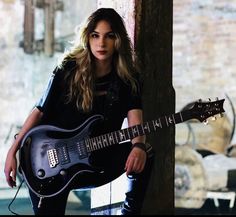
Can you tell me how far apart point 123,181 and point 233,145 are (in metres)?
1.37

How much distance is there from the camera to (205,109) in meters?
3.44

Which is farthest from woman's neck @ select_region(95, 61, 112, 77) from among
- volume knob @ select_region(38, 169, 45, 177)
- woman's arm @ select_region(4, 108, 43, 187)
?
volume knob @ select_region(38, 169, 45, 177)

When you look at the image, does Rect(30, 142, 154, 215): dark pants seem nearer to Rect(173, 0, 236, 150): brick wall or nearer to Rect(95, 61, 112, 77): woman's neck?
Rect(95, 61, 112, 77): woman's neck

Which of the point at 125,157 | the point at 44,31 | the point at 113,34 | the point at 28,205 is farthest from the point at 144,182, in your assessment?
the point at 44,31

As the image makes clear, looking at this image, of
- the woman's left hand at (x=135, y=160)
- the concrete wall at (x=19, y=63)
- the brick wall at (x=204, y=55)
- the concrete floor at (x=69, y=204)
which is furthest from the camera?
the brick wall at (x=204, y=55)

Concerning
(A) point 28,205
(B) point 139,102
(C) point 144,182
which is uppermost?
(B) point 139,102

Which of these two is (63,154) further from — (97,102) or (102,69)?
(102,69)

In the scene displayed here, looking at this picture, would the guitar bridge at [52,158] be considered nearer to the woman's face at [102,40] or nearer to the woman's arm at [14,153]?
the woman's arm at [14,153]

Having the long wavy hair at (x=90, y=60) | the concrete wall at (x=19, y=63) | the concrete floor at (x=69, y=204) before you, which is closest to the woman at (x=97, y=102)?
the long wavy hair at (x=90, y=60)

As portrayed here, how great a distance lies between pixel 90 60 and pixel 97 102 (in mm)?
256

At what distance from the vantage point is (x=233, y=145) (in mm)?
5109

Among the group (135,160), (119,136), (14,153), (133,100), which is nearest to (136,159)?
(135,160)

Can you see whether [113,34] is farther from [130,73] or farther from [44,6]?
[44,6]

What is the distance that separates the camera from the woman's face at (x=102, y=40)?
140 inches
